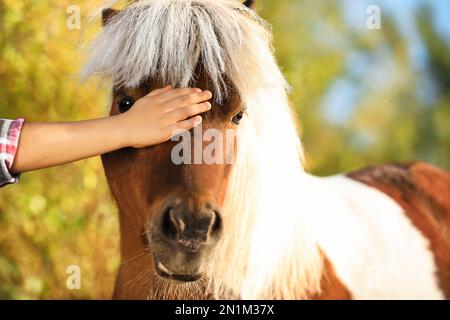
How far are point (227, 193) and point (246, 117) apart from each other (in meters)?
0.16

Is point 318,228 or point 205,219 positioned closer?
point 205,219

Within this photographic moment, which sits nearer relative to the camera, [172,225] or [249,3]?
[172,225]

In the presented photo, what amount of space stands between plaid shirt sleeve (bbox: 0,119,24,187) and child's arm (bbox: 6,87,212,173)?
1cm

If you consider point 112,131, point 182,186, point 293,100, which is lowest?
point 293,100

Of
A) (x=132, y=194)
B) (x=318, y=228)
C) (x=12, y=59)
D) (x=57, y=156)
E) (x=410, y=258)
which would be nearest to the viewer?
(x=57, y=156)

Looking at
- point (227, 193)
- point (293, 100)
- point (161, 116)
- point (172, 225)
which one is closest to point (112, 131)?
point (161, 116)

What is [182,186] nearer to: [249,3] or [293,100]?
[249,3]

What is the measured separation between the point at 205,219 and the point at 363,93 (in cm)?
303

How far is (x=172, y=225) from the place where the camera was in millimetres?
981

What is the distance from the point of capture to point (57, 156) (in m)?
0.89

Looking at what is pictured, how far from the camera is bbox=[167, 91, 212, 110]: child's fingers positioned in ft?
3.15

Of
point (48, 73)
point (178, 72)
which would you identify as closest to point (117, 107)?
point (178, 72)

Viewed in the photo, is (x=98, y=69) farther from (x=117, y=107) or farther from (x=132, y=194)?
(x=132, y=194)

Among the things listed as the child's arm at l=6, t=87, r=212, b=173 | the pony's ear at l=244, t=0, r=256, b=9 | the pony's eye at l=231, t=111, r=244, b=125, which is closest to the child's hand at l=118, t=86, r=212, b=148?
the child's arm at l=6, t=87, r=212, b=173
